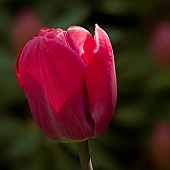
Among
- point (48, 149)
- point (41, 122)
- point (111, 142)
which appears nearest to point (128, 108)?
point (111, 142)

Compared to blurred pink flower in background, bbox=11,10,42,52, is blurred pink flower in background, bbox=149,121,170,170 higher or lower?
lower

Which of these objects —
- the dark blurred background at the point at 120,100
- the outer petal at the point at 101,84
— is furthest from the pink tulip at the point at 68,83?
the dark blurred background at the point at 120,100

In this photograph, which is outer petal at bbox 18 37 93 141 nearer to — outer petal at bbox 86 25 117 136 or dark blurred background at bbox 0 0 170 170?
outer petal at bbox 86 25 117 136

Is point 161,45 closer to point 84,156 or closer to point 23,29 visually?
point 23,29

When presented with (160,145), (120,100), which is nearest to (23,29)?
(120,100)

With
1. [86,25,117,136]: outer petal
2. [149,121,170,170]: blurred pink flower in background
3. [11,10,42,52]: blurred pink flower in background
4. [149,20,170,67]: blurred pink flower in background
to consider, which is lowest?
[149,121,170,170]: blurred pink flower in background

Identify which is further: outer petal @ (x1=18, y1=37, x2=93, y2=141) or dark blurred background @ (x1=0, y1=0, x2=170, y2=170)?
dark blurred background @ (x1=0, y1=0, x2=170, y2=170)

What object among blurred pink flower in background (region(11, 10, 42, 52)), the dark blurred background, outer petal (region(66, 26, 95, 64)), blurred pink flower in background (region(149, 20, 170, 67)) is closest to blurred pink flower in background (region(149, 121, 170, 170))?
the dark blurred background

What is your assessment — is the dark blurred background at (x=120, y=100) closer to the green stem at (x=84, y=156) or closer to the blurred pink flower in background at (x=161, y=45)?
the blurred pink flower in background at (x=161, y=45)
